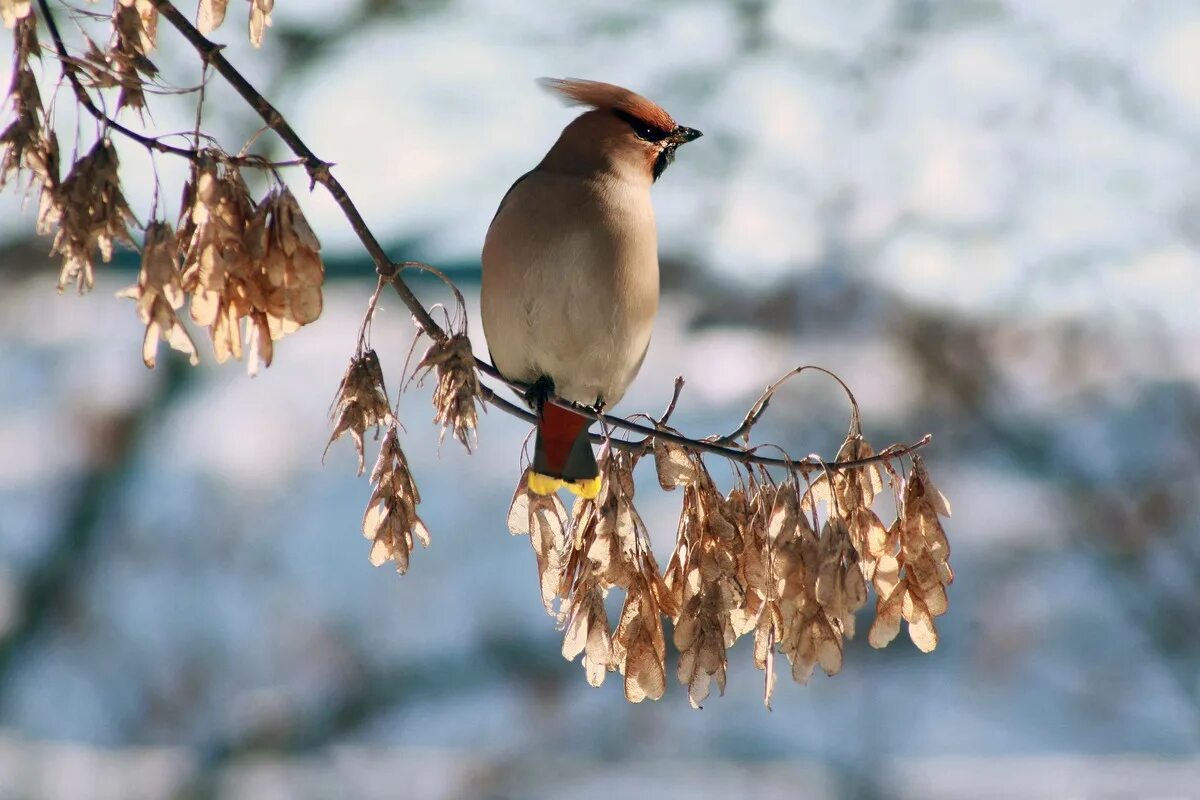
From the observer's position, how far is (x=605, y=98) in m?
2.42

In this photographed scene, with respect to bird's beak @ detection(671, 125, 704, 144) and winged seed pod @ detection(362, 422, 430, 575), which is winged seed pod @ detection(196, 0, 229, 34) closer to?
winged seed pod @ detection(362, 422, 430, 575)

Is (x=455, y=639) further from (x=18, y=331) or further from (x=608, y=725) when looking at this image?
(x=18, y=331)

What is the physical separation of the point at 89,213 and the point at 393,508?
47 centimetres

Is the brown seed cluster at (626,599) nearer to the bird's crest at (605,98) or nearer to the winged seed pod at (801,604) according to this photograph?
the winged seed pod at (801,604)

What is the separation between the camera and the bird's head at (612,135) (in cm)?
241

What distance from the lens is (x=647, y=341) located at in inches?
98.6

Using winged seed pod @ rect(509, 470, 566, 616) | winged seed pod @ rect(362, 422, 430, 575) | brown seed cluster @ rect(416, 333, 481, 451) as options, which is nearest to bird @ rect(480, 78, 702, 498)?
winged seed pod @ rect(509, 470, 566, 616)

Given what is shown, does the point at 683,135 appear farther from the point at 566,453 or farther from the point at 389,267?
the point at 389,267

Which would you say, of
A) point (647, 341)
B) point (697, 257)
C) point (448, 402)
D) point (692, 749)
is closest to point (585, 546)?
point (448, 402)

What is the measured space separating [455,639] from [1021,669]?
2973mm

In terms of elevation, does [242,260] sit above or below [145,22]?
below

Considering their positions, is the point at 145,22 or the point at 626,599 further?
the point at 626,599

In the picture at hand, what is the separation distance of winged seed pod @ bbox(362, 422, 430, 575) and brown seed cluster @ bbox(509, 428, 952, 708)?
0.73 ft

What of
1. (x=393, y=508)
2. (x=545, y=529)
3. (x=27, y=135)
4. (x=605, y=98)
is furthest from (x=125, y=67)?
(x=605, y=98)
